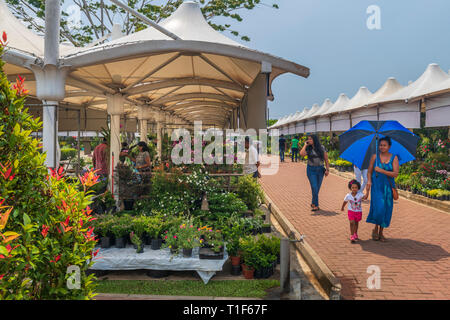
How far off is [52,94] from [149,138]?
11243mm

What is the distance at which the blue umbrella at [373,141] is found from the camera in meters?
6.27

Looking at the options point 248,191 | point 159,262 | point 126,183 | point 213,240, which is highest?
point 126,183

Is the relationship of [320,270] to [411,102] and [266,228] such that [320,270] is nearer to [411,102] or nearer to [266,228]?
[266,228]

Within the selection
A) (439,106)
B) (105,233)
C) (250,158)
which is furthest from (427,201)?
(105,233)

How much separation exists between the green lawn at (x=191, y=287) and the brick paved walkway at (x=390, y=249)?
1046 mm

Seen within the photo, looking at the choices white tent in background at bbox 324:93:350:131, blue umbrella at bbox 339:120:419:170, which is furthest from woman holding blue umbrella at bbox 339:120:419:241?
white tent in background at bbox 324:93:350:131

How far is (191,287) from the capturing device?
450 cm

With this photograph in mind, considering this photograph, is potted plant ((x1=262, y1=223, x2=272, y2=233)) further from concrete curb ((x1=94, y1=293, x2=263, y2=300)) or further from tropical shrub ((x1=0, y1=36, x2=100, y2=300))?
tropical shrub ((x1=0, y1=36, x2=100, y2=300))

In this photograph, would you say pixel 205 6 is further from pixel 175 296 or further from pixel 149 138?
pixel 175 296

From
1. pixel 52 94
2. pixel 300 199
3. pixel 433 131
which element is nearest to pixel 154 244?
pixel 52 94

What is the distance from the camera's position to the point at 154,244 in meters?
5.20

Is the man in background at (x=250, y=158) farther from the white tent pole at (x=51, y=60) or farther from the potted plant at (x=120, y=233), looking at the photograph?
the white tent pole at (x=51, y=60)

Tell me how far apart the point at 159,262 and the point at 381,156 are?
4.19 metres

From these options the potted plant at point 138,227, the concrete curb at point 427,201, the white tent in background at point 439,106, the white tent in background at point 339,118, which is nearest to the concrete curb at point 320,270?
the potted plant at point 138,227
